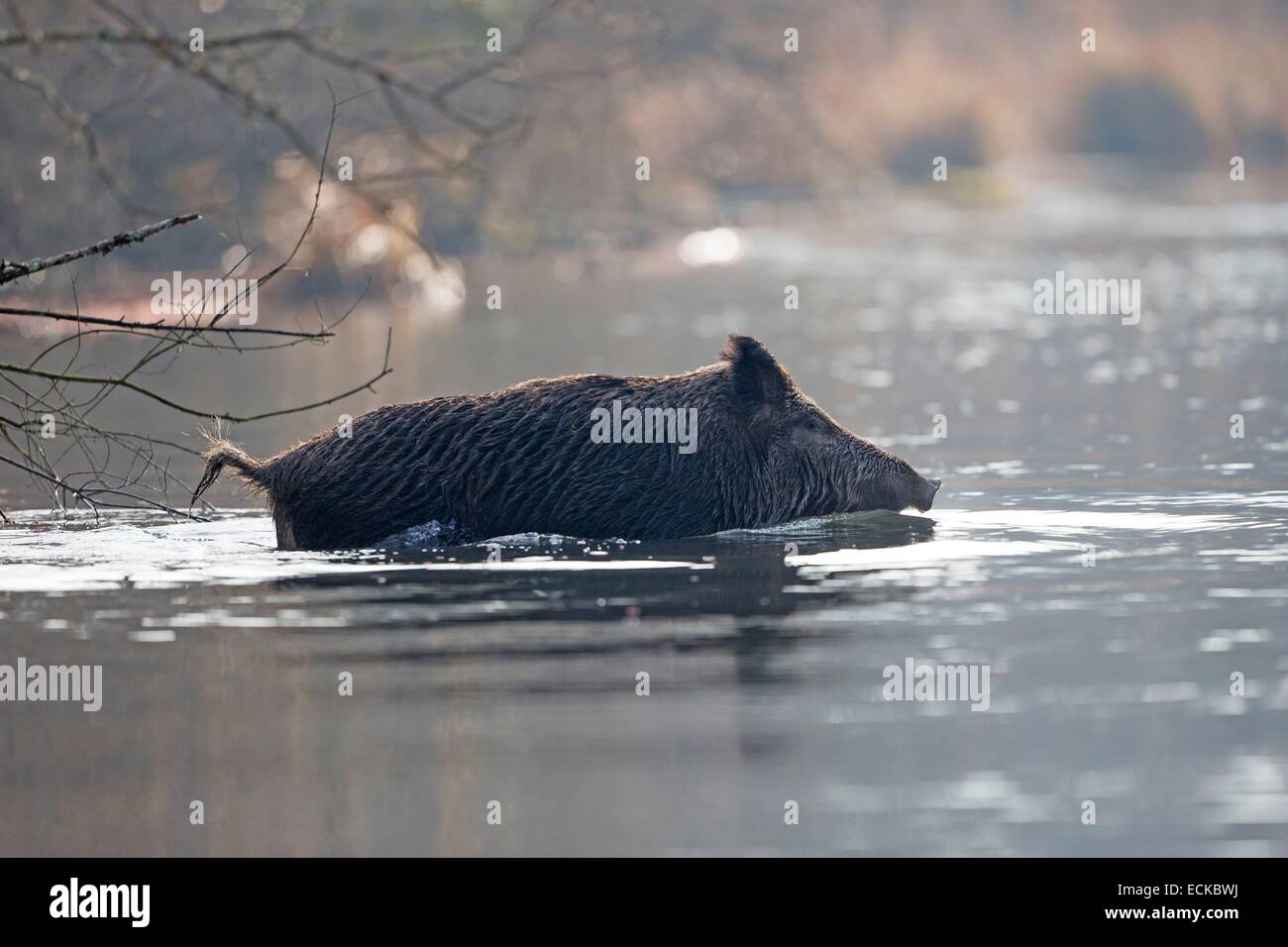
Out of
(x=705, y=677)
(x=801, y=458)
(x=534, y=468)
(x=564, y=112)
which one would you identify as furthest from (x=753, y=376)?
(x=564, y=112)

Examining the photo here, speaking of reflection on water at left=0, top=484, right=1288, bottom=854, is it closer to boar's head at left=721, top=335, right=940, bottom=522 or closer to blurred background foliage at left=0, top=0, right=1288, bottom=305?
boar's head at left=721, top=335, right=940, bottom=522

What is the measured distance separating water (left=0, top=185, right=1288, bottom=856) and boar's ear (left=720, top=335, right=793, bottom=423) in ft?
2.27

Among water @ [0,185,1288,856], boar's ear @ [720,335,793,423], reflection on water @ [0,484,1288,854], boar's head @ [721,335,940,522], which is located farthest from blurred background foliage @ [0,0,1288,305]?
reflection on water @ [0,484,1288,854]

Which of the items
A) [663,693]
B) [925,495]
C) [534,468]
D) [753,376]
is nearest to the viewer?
[663,693]

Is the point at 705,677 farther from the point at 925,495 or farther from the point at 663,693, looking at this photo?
the point at 925,495

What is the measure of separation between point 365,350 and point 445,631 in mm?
16045

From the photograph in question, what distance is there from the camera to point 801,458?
12.5 m

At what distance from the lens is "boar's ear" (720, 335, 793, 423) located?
12.2 metres

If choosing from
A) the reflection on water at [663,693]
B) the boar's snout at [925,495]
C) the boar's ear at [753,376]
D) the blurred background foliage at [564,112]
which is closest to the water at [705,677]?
the reflection on water at [663,693]

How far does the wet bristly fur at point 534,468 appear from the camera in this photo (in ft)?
38.0

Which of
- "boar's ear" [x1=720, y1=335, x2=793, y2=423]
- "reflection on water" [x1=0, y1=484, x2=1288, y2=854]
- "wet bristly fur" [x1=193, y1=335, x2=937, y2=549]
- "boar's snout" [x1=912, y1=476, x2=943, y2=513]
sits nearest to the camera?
"reflection on water" [x1=0, y1=484, x2=1288, y2=854]

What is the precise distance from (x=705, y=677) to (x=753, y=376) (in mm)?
3732

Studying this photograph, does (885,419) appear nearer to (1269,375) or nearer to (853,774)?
(1269,375)

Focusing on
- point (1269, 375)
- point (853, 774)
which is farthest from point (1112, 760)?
point (1269, 375)
